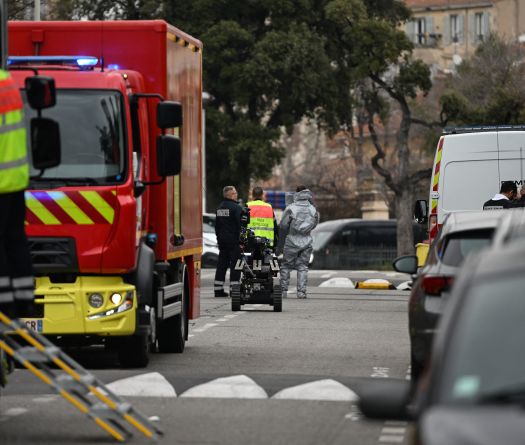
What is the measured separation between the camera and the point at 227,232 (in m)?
29.5

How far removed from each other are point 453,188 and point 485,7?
363 ft

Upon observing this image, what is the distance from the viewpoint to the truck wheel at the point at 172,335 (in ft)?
55.3

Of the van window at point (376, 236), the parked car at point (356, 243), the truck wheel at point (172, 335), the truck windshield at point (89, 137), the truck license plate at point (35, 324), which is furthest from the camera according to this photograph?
the van window at point (376, 236)

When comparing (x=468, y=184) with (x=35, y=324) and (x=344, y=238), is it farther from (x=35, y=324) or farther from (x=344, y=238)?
(x=344, y=238)

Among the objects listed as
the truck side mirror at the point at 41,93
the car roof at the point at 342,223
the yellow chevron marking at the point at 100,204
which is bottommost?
the car roof at the point at 342,223

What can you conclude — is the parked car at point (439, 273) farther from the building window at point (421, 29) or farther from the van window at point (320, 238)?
the building window at point (421, 29)

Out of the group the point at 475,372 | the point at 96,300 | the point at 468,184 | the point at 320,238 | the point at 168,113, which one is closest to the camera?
the point at 475,372

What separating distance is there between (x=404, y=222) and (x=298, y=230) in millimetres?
→ 24512

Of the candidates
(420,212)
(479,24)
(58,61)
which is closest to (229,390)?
(58,61)

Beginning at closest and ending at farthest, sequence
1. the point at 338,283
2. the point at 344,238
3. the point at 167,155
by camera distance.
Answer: the point at 167,155 < the point at 338,283 < the point at 344,238

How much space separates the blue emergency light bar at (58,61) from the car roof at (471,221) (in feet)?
11.4

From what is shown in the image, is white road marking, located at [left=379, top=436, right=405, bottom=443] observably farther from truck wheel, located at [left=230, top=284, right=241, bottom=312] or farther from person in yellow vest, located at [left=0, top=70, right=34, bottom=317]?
truck wheel, located at [left=230, top=284, right=241, bottom=312]

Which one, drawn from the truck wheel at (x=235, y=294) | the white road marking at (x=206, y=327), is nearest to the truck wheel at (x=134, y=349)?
the white road marking at (x=206, y=327)

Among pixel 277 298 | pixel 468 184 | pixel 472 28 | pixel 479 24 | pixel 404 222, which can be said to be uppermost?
pixel 479 24
